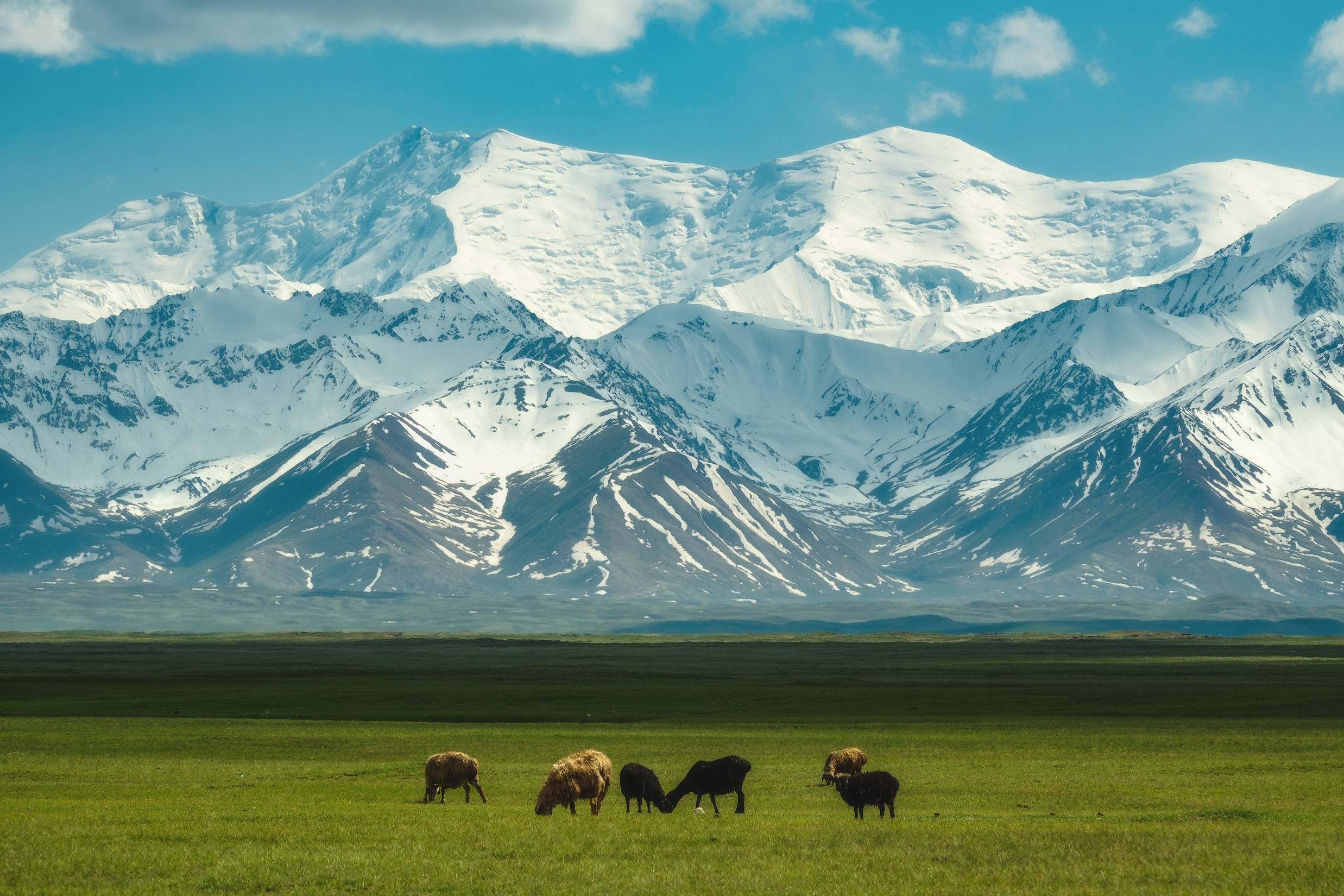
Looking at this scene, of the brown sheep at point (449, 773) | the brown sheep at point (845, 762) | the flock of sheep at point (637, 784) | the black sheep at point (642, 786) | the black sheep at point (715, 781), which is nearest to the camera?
the flock of sheep at point (637, 784)

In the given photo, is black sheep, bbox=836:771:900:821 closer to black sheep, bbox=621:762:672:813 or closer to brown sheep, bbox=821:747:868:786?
brown sheep, bbox=821:747:868:786

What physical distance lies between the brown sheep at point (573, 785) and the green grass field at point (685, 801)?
4.06 feet

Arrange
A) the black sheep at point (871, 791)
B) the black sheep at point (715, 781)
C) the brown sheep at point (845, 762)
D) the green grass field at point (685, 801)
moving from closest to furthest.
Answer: the green grass field at point (685, 801) < the black sheep at point (871, 791) < the black sheep at point (715, 781) < the brown sheep at point (845, 762)

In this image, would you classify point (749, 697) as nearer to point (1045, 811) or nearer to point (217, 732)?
point (217, 732)

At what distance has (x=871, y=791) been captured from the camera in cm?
4453

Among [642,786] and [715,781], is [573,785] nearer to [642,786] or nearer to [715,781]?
[642,786]

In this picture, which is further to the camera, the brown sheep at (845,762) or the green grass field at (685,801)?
the brown sheep at (845,762)

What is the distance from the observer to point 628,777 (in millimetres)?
46719

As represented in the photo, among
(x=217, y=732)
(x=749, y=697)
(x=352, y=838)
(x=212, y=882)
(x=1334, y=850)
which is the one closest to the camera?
(x=212, y=882)

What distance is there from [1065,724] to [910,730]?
11460 millimetres

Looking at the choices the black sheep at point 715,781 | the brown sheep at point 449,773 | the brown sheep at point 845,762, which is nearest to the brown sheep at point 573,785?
the black sheep at point 715,781

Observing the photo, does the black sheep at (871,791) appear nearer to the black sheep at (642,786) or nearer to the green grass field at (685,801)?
the green grass field at (685,801)

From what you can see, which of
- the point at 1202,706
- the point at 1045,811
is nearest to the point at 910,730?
the point at 1202,706

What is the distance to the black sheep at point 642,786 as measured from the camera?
46562 mm
